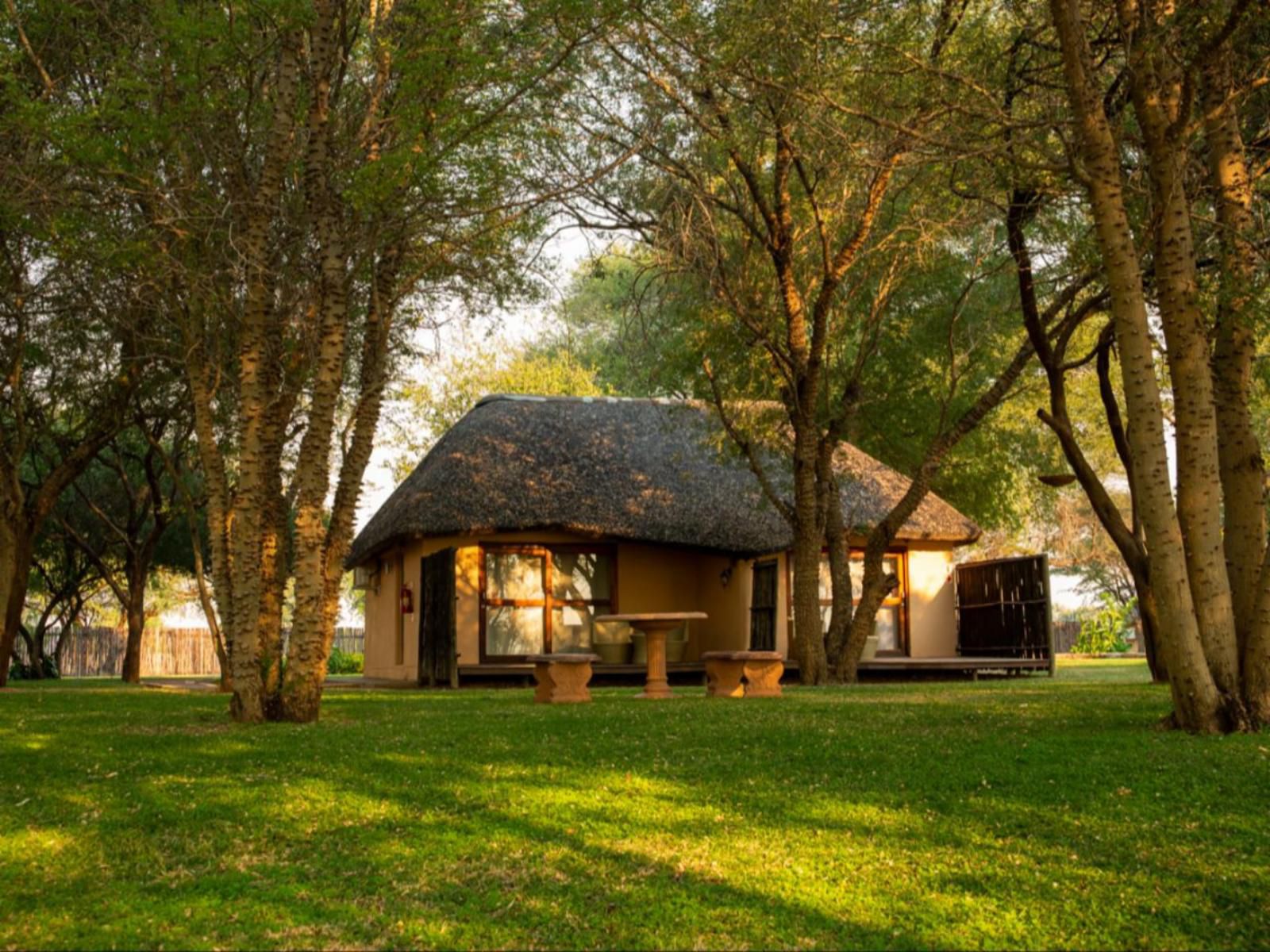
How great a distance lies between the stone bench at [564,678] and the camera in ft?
41.8

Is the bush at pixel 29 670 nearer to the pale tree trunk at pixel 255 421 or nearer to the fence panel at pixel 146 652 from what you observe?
the fence panel at pixel 146 652

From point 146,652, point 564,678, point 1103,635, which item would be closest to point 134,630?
point 564,678

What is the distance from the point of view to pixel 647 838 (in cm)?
575

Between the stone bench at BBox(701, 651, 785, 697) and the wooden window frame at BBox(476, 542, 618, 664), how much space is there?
24.4ft

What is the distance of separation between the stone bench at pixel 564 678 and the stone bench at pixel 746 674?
4.24 ft

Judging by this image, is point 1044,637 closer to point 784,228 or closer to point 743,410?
point 743,410

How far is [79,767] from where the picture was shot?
755 centimetres

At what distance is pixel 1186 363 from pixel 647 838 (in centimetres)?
A: 498

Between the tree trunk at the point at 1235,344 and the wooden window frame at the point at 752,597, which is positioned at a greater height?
the tree trunk at the point at 1235,344

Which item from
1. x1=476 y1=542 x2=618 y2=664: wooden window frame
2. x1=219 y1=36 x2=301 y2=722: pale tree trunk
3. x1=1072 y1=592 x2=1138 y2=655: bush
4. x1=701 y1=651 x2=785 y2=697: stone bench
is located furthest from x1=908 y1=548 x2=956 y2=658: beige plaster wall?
x1=1072 y1=592 x2=1138 y2=655: bush

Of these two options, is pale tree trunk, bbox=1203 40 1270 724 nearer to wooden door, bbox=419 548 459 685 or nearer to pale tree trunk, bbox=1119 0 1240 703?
pale tree trunk, bbox=1119 0 1240 703

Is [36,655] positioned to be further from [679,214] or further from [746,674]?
[679,214]

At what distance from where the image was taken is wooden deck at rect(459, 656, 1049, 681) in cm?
1889

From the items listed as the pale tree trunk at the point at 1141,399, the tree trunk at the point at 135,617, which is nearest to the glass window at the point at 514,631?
the tree trunk at the point at 135,617
